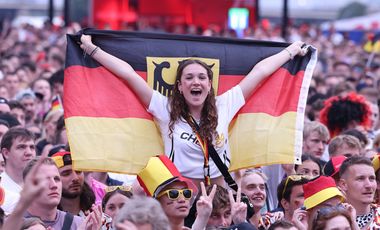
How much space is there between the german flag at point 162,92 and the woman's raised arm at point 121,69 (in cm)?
9

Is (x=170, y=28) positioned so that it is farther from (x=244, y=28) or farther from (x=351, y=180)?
(x=351, y=180)

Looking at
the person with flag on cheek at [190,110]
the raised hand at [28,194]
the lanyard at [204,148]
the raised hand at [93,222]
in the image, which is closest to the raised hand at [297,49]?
the person with flag on cheek at [190,110]

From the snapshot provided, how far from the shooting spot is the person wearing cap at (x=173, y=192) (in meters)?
9.48

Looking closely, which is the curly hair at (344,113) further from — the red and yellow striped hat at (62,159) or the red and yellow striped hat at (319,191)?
the red and yellow striped hat at (319,191)

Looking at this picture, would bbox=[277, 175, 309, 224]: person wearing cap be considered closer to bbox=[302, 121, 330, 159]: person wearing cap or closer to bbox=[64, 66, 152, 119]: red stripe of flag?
bbox=[64, 66, 152, 119]: red stripe of flag

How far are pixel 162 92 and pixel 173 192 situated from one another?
1.64 m

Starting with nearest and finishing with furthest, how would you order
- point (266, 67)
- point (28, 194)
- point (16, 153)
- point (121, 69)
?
1. point (28, 194)
2. point (121, 69)
3. point (266, 67)
4. point (16, 153)

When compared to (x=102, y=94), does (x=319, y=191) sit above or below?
below

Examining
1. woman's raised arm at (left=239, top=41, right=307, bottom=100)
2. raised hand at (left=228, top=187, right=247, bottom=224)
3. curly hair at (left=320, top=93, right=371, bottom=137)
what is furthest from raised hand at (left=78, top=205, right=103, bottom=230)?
curly hair at (left=320, top=93, right=371, bottom=137)

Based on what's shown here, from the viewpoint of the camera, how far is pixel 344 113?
598 inches

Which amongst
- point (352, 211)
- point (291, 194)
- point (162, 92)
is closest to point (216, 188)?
point (352, 211)

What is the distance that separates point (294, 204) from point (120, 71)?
1733mm

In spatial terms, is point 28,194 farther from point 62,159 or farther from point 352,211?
point 62,159

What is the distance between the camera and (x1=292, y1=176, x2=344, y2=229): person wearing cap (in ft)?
33.8
